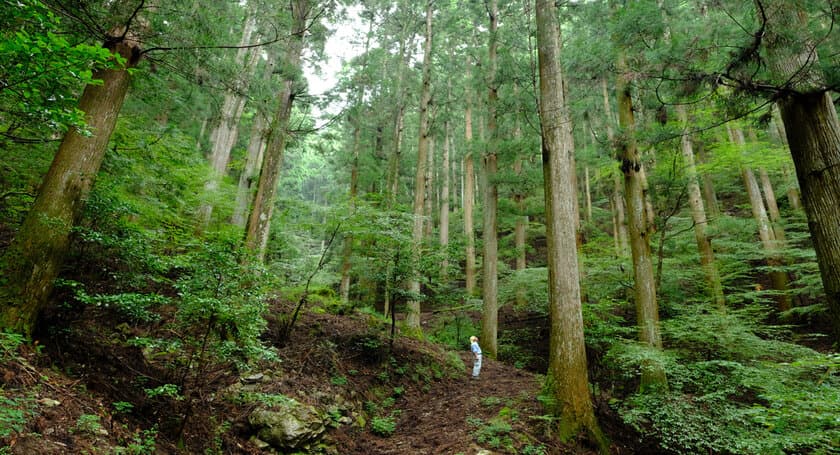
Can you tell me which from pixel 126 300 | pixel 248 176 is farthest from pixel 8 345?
pixel 248 176

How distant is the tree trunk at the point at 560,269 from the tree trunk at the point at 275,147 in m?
5.10

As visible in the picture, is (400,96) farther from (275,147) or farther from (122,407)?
(122,407)

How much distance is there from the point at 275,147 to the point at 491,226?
6.49 metres

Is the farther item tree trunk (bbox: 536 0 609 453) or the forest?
tree trunk (bbox: 536 0 609 453)

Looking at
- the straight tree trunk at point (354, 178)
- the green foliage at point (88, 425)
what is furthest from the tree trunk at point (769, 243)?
the green foliage at point (88, 425)

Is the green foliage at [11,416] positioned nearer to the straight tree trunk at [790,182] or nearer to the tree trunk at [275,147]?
the tree trunk at [275,147]

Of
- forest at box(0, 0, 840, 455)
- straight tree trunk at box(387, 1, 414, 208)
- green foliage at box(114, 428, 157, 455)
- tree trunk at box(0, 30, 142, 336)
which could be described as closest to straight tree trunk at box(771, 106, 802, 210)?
forest at box(0, 0, 840, 455)

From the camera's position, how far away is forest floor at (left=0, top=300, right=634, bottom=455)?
319 centimetres

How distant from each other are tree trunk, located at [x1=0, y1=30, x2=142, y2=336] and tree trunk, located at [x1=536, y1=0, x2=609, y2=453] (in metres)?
5.67

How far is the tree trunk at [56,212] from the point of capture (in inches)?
149

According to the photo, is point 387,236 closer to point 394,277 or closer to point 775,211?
point 394,277

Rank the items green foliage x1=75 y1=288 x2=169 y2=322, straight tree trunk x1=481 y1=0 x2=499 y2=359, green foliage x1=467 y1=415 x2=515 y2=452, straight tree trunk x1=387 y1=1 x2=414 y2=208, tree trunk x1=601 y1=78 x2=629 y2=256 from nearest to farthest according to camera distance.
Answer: green foliage x1=75 y1=288 x2=169 y2=322
green foliage x1=467 y1=415 x2=515 y2=452
straight tree trunk x1=481 y1=0 x2=499 y2=359
tree trunk x1=601 y1=78 x2=629 y2=256
straight tree trunk x1=387 y1=1 x2=414 y2=208

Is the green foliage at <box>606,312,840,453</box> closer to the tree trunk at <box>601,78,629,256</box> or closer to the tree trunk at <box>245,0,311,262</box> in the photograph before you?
the tree trunk at <box>245,0,311,262</box>

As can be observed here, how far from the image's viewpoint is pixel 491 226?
1098cm
